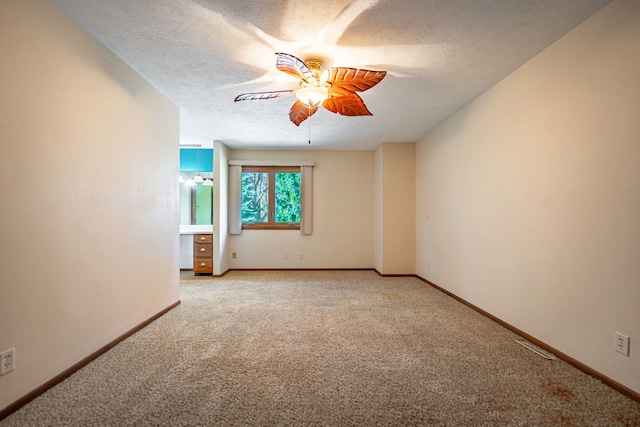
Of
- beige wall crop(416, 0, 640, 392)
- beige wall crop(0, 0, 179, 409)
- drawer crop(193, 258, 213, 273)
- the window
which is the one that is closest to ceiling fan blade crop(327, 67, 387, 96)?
beige wall crop(416, 0, 640, 392)

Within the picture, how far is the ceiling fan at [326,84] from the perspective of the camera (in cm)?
207

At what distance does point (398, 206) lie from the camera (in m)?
5.11

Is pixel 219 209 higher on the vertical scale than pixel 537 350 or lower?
higher

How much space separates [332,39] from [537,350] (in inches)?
110

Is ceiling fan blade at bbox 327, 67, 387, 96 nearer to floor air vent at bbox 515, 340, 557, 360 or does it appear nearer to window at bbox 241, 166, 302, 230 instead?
floor air vent at bbox 515, 340, 557, 360

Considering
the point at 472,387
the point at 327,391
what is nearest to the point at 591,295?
the point at 472,387

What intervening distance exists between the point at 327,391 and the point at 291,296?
215 centimetres

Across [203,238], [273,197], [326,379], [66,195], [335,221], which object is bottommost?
[326,379]

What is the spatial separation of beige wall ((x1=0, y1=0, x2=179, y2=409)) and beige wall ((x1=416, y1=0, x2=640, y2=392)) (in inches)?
132

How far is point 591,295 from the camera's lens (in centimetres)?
187

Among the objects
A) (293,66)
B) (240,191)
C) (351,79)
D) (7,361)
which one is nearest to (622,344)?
(351,79)

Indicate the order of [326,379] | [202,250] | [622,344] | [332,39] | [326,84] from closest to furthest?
[622,344], [326,379], [332,39], [326,84], [202,250]

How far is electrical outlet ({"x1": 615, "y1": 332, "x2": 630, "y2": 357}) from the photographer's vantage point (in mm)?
1660

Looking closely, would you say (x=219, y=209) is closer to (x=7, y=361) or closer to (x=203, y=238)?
(x=203, y=238)
